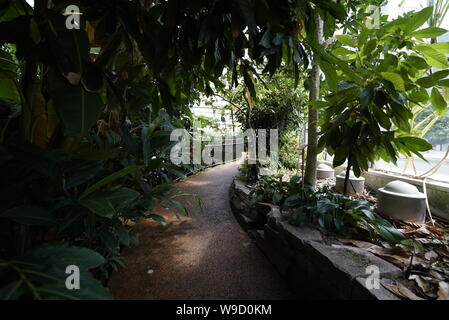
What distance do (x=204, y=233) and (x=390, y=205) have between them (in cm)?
169

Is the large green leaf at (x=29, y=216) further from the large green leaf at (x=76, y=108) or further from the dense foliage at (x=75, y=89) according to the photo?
the large green leaf at (x=76, y=108)

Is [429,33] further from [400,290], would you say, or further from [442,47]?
[400,290]

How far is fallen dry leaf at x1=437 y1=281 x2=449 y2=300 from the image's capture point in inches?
30.5

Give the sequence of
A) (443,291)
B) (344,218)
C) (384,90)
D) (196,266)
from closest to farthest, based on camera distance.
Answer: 1. (443,291)
2. (384,90)
3. (344,218)
4. (196,266)

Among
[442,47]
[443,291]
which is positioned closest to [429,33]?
[442,47]

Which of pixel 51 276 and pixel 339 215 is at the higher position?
pixel 51 276

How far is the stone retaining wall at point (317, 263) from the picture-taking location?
36.1 inches

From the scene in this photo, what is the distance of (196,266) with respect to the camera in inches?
63.9

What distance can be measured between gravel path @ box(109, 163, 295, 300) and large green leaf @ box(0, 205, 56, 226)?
3.16 feet

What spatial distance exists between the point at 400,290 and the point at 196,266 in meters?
1.26

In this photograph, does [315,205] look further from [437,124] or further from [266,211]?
[437,124]

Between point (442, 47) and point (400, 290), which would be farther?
point (442, 47)

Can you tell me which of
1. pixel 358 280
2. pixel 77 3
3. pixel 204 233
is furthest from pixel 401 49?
pixel 204 233

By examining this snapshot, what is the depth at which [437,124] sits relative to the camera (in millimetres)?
2189
